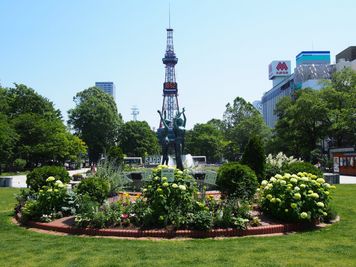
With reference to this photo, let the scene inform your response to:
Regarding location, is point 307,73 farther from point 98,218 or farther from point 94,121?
point 98,218

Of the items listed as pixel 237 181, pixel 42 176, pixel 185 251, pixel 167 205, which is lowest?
pixel 185 251

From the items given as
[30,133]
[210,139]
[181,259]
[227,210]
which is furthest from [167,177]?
[210,139]

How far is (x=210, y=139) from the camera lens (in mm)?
92438

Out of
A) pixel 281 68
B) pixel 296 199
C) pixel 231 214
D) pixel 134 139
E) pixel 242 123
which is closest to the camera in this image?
pixel 231 214

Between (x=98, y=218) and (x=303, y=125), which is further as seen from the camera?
(x=303, y=125)

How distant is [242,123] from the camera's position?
6794 centimetres

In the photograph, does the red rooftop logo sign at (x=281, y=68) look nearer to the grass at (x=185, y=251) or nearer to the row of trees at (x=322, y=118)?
the row of trees at (x=322, y=118)

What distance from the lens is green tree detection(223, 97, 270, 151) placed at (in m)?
67.2

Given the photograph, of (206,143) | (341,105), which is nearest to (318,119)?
(341,105)

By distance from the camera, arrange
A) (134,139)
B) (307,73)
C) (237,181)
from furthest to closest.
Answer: (307,73), (134,139), (237,181)

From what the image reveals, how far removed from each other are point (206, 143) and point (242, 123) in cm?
2514

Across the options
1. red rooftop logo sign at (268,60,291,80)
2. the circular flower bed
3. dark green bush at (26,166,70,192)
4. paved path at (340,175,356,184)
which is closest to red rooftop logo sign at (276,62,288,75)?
red rooftop logo sign at (268,60,291,80)

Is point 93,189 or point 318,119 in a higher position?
point 318,119

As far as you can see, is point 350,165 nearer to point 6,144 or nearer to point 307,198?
point 307,198
